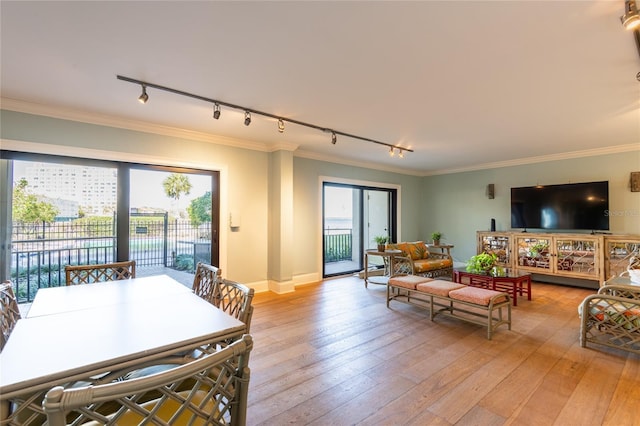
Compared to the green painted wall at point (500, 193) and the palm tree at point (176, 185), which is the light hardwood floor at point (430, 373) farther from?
the green painted wall at point (500, 193)

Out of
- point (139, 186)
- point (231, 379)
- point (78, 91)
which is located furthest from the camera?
point (139, 186)

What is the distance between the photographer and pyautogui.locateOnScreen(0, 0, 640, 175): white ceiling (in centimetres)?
174

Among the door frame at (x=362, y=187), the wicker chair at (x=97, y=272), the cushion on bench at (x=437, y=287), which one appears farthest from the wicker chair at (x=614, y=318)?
the wicker chair at (x=97, y=272)

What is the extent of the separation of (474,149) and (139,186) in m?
5.21

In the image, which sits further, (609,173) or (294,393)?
(609,173)

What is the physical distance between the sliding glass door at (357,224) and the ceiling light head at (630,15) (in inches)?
198

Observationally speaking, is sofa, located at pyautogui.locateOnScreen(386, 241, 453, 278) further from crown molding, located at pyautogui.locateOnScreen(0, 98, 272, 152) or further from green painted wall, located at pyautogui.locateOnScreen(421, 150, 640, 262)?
crown molding, located at pyautogui.locateOnScreen(0, 98, 272, 152)

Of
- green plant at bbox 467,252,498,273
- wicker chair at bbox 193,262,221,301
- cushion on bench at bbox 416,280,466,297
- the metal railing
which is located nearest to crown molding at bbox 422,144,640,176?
green plant at bbox 467,252,498,273

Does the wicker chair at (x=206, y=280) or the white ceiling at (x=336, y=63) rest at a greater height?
the white ceiling at (x=336, y=63)

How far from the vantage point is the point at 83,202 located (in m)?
3.46

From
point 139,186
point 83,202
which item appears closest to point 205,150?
point 139,186

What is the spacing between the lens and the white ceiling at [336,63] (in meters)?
1.74

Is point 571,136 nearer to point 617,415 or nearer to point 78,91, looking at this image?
point 617,415

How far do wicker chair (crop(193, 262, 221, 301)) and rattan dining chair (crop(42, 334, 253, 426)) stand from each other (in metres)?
0.94
